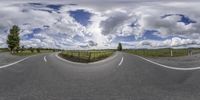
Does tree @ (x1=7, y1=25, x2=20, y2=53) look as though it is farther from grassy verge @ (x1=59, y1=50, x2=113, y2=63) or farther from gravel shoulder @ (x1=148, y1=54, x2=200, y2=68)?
gravel shoulder @ (x1=148, y1=54, x2=200, y2=68)

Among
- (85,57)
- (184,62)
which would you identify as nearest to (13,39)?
(85,57)

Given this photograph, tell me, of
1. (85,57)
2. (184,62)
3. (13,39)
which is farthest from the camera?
(13,39)

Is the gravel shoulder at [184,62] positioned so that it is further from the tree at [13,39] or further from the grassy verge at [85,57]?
the tree at [13,39]

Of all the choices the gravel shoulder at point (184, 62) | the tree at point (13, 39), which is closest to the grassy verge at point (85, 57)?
the gravel shoulder at point (184, 62)

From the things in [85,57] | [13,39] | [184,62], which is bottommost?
[85,57]

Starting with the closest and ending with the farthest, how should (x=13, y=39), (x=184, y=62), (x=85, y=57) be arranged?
(x=184, y=62) → (x=85, y=57) → (x=13, y=39)

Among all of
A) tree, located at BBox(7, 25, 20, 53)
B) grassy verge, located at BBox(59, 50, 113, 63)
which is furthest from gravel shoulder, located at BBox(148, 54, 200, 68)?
tree, located at BBox(7, 25, 20, 53)

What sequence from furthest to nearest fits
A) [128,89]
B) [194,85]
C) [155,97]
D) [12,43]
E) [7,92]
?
[12,43] → [194,85] → [128,89] → [7,92] → [155,97]

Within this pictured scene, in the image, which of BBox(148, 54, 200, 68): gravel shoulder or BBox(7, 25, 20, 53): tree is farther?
BBox(7, 25, 20, 53): tree

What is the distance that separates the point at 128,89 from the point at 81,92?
131 cm

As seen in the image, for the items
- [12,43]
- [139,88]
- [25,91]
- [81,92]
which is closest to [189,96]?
[139,88]

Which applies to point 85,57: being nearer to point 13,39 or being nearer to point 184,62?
point 184,62

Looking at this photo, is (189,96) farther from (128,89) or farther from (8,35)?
(8,35)

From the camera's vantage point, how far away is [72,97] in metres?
7.53
